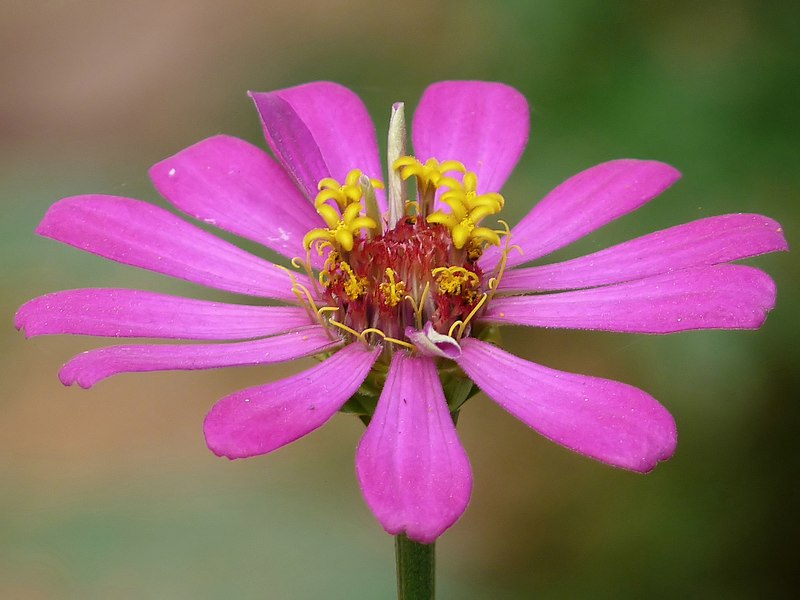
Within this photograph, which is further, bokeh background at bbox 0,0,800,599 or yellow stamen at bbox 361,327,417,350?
bokeh background at bbox 0,0,800,599

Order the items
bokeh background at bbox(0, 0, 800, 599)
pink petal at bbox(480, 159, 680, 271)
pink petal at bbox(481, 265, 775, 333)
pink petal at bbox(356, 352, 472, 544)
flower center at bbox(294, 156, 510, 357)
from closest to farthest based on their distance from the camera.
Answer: pink petal at bbox(356, 352, 472, 544), pink petal at bbox(481, 265, 775, 333), flower center at bbox(294, 156, 510, 357), pink petal at bbox(480, 159, 680, 271), bokeh background at bbox(0, 0, 800, 599)

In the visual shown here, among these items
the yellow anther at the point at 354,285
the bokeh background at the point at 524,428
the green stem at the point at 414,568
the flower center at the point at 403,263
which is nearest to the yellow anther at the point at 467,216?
the flower center at the point at 403,263

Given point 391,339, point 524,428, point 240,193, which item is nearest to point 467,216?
point 391,339

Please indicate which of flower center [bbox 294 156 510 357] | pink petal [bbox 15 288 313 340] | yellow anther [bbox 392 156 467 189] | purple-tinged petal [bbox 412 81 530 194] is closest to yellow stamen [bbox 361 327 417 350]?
Result: flower center [bbox 294 156 510 357]

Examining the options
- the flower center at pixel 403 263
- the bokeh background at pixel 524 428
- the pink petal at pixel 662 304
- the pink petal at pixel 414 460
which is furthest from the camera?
the bokeh background at pixel 524 428

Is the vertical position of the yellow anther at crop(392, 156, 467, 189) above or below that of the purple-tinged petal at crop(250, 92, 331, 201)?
below

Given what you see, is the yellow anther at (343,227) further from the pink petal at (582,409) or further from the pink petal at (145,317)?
the pink petal at (582,409)

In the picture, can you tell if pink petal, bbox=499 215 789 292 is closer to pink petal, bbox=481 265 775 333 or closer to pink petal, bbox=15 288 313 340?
pink petal, bbox=481 265 775 333
